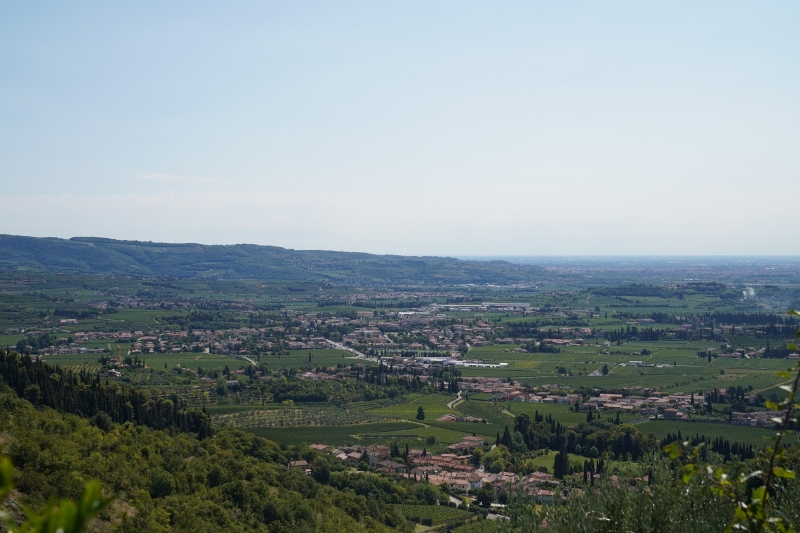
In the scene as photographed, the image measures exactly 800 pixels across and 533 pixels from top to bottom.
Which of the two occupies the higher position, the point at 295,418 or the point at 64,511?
the point at 64,511

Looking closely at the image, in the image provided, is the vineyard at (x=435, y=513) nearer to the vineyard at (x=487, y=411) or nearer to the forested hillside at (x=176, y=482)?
the forested hillside at (x=176, y=482)

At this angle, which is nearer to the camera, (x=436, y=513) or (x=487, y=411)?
(x=436, y=513)

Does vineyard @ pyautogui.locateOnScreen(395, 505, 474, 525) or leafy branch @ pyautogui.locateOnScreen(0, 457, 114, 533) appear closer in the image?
leafy branch @ pyautogui.locateOnScreen(0, 457, 114, 533)

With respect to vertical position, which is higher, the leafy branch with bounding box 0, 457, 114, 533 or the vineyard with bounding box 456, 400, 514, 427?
the leafy branch with bounding box 0, 457, 114, 533

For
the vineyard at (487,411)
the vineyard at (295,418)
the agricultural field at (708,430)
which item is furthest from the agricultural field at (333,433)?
the agricultural field at (708,430)

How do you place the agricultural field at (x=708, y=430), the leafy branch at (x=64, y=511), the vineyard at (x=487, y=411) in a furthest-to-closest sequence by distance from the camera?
the vineyard at (x=487, y=411) < the agricultural field at (x=708, y=430) < the leafy branch at (x=64, y=511)

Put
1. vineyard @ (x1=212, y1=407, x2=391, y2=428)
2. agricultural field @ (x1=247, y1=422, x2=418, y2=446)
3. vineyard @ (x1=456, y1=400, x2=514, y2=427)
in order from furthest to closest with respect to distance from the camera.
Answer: vineyard @ (x1=456, y1=400, x2=514, y2=427)
vineyard @ (x1=212, y1=407, x2=391, y2=428)
agricultural field @ (x1=247, y1=422, x2=418, y2=446)

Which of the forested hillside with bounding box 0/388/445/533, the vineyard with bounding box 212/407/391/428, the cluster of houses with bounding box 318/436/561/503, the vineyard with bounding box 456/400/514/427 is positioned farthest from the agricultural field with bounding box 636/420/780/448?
the forested hillside with bounding box 0/388/445/533

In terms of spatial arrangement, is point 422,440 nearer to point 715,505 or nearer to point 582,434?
Answer: point 582,434

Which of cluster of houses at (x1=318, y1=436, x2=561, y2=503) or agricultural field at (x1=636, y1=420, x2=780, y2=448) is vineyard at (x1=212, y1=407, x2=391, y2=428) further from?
agricultural field at (x1=636, y1=420, x2=780, y2=448)

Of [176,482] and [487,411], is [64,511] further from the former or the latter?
[487,411]

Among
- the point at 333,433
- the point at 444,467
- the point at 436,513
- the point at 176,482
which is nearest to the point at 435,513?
the point at 436,513
